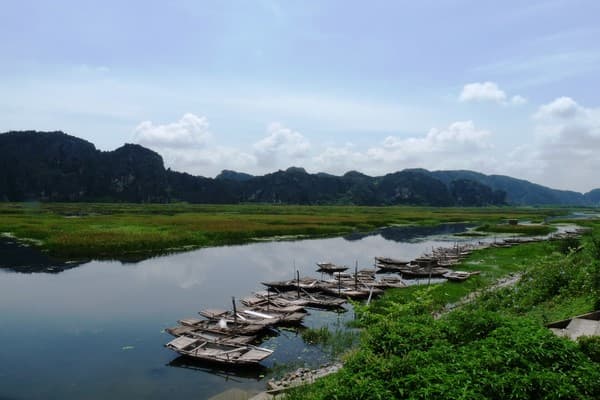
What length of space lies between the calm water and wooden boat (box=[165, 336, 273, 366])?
55 cm

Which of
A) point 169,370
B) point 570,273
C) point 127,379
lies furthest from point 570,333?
point 127,379

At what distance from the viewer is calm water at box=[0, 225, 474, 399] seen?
50.8 feet

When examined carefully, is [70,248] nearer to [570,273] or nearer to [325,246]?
[325,246]

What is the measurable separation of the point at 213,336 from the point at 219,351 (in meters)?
1.76

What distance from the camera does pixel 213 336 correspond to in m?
18.7

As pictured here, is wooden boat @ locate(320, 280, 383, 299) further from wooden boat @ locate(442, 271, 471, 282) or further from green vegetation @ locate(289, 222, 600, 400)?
green vegetation @ locate(289, 222, 600, 400)

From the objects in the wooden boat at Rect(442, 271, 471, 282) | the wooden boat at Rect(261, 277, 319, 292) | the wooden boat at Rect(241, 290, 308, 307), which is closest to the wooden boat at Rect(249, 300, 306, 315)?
the wooden boat at Rect(241, 290, 308, 307)

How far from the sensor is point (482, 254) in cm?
4556

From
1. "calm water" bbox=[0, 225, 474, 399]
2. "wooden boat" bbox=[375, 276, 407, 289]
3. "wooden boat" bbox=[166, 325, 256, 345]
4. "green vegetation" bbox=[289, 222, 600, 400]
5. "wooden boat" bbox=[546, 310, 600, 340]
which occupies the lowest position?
"calm water" bbox=[0, 225, 474, 399]

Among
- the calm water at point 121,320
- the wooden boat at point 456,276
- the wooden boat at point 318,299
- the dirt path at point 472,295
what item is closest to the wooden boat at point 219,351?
the calm water at point 121,320

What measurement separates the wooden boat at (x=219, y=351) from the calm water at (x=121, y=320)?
1.79ft

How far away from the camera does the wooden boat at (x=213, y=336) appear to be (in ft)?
59.3

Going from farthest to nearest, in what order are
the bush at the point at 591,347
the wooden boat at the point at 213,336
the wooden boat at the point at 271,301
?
the wooden boat at the point at 271,301
the wooden boat at the point at 213,336
the bush at the point at 591,347

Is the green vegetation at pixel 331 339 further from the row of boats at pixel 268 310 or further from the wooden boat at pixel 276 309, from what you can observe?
the wooden boat at pixel 276 309
